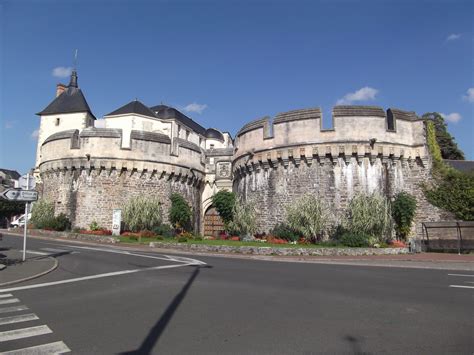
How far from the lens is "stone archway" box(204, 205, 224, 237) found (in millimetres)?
28258

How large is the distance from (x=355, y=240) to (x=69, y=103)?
3394 cm

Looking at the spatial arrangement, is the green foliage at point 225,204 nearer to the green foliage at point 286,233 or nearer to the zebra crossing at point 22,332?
the green foliage at point 286,233

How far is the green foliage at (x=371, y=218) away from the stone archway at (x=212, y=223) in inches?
508

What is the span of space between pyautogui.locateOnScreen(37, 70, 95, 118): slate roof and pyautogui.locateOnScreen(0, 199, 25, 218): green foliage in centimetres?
1033

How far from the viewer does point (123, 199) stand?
82.7 ft

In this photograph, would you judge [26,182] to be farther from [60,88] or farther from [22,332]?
[60,88]

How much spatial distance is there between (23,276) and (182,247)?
353 inches

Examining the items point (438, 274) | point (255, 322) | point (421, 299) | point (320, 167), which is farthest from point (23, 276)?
point (320, 167)

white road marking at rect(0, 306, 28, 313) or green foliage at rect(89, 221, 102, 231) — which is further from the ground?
green foliage at rect(89, 221, 102, 231)

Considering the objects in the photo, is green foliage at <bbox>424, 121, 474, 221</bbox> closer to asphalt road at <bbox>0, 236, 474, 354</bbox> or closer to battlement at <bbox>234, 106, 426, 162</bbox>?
battlement at <bbox>234, 106, 426, 162</bbox>

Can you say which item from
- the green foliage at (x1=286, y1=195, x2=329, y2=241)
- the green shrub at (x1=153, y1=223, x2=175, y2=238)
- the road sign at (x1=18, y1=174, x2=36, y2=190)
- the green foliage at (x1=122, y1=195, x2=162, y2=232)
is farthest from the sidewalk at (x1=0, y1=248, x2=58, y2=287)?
the green foliage at (x1=286, y1=195, x2=329, y2=241)

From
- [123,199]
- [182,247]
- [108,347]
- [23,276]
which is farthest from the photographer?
[123,199]

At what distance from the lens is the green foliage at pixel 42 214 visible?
969 inches

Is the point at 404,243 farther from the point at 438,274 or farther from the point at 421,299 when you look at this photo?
the point at 421,299
